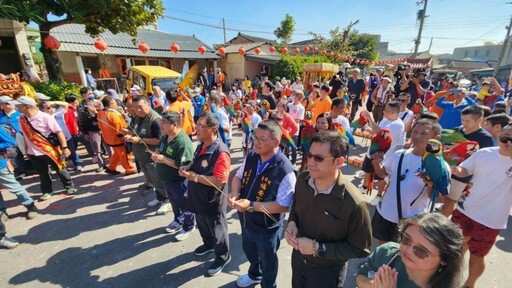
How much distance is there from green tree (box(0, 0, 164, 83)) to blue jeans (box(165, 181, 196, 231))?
21.0ft

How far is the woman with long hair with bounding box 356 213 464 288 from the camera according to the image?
1230 millimetres

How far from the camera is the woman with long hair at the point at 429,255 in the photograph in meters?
1.23

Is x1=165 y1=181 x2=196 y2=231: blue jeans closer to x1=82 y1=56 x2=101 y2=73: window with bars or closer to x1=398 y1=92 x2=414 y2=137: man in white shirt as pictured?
x1=398 y1=92 x2=414 y2=137: man in white shirt

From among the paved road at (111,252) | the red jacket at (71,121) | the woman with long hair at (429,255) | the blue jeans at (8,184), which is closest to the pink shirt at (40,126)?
the blue jeans at (8,184)

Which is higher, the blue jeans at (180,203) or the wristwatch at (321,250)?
the wristwatch at (321,250)

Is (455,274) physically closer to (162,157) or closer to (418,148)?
(418,148)

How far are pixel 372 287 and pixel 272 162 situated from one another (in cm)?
125

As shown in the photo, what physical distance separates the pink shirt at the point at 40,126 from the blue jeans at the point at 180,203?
2.87 metres

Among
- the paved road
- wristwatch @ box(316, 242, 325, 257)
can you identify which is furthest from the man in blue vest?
the paved road

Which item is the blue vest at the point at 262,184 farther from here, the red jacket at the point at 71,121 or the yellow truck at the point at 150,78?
the yellow truck at the point at 150,78

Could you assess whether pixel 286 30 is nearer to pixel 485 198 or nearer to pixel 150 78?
pixel 150 78

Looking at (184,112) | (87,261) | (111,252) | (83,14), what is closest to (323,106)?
(184,112)

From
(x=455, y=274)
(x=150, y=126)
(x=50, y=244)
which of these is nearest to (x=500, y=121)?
(x=455, y=274)

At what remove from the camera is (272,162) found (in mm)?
2359
